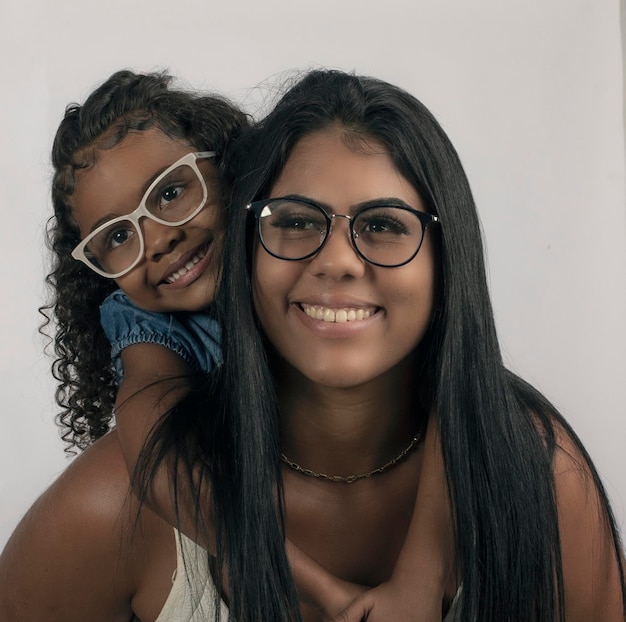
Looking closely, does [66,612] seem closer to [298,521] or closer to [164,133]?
[298,521]

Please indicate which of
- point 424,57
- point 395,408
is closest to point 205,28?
point 424,57

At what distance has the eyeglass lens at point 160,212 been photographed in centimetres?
277

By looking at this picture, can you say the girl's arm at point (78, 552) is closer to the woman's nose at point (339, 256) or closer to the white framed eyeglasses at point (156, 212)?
the white framed eyeglasses at point (156, 212)

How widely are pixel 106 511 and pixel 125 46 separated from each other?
6.86 ft

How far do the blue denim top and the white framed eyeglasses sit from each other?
14cm

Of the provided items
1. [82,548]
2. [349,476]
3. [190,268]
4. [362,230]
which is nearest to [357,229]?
[362,230]

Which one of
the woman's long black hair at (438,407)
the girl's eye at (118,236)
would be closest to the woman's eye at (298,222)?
the woman's long black hair at (438,407)

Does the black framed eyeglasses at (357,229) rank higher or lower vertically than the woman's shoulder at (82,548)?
higher

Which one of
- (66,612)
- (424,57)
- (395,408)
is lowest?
(66,612)

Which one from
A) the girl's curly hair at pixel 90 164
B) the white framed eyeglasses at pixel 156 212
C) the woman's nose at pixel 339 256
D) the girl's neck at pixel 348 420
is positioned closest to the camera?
the woman's nose at pixel 339 256

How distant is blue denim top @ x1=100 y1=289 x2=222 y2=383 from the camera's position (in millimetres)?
2828

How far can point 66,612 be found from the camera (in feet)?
8.41

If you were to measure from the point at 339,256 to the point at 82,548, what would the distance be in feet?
2.88

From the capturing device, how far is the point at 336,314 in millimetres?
2238
